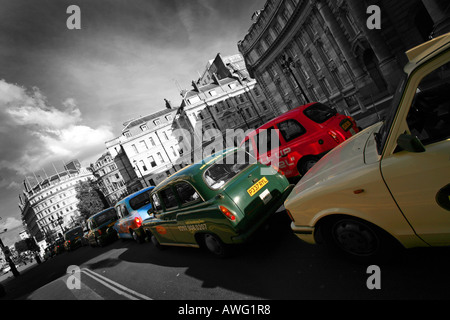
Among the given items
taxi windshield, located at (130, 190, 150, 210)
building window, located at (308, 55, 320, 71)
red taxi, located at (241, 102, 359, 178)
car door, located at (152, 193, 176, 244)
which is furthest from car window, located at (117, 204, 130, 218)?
building window, located at (308, 55, 320, 71)

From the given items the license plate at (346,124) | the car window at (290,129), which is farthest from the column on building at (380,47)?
the car window at (290,129)

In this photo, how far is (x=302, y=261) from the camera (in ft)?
11.9

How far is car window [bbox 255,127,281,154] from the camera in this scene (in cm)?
680

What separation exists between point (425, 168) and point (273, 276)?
8.39 ft

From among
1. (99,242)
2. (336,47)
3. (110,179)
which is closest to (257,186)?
(99,242)

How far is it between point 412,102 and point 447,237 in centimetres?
133

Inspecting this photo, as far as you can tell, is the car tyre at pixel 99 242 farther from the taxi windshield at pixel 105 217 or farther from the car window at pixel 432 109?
the car window at pixel 432 109

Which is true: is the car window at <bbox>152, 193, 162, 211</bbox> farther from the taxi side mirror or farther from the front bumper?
the taxi side mirror

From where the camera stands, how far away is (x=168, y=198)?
5.64 metres

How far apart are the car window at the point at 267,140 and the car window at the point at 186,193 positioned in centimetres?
304

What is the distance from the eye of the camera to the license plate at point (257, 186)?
14.7 feet

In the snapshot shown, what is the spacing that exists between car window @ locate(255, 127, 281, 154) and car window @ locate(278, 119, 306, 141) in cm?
23

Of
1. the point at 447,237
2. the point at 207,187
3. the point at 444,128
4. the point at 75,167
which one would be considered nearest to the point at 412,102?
the point at 444,128

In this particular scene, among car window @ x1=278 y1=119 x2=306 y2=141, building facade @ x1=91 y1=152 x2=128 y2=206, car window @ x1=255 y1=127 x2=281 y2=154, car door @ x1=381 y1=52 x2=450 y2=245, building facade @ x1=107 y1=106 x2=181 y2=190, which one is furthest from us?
building facade @ x1=91 y1=152 x2=128 y2=206
